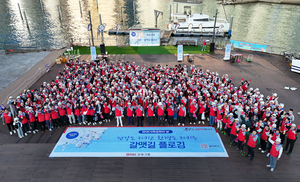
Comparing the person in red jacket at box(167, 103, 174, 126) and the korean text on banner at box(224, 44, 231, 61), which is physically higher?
the korean text on banner at box(224, 44, 231, 61)

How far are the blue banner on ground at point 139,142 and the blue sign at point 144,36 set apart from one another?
653 inches

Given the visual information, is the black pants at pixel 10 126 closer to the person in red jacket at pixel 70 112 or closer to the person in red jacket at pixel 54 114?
the person in red jacket at pixel 54 114

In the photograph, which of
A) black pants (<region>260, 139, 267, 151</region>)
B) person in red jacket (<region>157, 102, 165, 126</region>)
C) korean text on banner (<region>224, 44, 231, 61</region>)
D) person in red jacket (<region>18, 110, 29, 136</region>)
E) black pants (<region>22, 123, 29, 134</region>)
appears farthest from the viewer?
korean text on banner (<region>224, 44, 231, 61</region>)

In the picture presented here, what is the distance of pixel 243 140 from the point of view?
9.99 m

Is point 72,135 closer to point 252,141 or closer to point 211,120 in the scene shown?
point 211,120

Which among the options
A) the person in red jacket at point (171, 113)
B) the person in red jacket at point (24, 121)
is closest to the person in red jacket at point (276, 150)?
the person in red jacket at point (171, 113)

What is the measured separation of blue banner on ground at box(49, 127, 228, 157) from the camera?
34.6ft

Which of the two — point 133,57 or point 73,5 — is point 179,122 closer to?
point 133,57

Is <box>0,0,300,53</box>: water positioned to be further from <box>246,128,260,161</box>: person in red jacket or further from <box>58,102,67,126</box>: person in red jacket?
<box>246,128,260,161</box>: person in red jacket

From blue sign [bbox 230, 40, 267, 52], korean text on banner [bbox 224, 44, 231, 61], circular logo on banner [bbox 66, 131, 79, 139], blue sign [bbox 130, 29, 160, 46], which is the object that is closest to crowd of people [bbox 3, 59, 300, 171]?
circular logo on banner [bbox 66, 131, 79, 139]

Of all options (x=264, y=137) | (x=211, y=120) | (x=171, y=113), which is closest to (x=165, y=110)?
(x=171, y=113)

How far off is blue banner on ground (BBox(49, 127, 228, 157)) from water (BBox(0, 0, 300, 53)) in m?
20.2

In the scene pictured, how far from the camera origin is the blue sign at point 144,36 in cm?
2583

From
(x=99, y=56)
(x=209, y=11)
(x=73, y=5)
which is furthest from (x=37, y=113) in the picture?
(x=73, y=5)
